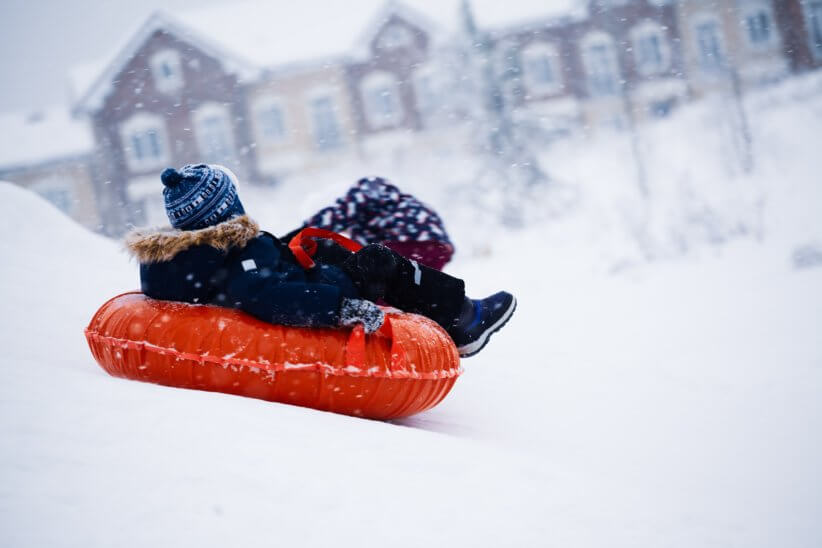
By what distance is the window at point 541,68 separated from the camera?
2279cm

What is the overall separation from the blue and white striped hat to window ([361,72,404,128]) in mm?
20269

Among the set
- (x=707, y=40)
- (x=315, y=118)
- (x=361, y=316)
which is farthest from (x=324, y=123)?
(x=361, y=316)

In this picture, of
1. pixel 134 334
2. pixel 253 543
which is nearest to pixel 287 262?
pixel 134 334

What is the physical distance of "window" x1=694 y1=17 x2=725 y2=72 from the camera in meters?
22.7

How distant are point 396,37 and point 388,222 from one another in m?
20.1

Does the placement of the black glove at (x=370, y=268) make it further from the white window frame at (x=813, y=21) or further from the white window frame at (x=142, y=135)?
the white window frame at (x=813, y=21)

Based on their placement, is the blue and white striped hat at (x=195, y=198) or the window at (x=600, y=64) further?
the window at (x=600, y=64)

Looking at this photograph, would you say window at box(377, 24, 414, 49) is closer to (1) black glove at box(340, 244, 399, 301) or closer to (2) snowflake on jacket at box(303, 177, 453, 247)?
(2) snowflake on jacket at box(303, 177, 453, 247)

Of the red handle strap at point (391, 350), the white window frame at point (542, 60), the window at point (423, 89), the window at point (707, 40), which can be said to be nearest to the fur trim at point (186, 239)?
the red handle strap at point (391, 350)

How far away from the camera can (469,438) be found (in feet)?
7.25

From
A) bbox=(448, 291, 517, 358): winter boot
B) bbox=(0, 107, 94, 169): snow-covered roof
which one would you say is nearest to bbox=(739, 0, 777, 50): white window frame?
bbox=(0, 107, 94, 169): snow-covered roof

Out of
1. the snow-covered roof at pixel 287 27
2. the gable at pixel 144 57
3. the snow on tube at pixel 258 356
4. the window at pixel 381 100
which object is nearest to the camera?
the snow on tube at pixel 258 356

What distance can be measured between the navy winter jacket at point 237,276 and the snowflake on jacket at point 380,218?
2.99 feet

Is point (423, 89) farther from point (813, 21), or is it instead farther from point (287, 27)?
point (813, 21)
